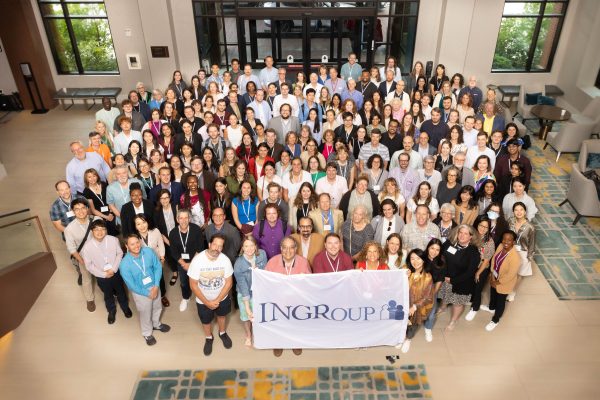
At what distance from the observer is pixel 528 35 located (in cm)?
1244

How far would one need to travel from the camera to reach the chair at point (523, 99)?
11.4 metres

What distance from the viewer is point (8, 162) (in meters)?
10.5

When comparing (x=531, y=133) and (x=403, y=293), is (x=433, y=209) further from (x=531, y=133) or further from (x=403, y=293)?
(x=531, y=133)

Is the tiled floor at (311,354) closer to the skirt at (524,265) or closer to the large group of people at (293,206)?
the large group of people at (293,206)

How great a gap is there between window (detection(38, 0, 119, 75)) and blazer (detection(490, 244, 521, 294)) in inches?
445

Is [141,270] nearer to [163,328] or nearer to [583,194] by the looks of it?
[163,328]

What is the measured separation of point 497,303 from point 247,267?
3161 mm

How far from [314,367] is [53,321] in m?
3.48

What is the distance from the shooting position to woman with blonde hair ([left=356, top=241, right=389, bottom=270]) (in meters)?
5.37

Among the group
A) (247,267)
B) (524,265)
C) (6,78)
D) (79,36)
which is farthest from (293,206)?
(6,78)

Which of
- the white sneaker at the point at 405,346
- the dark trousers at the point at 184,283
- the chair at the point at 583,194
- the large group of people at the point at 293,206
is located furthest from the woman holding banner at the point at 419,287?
the chair at the point at 583,194

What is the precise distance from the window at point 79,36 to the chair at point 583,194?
11.3 meters

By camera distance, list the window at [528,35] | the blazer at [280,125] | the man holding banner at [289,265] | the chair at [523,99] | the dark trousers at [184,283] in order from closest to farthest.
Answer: the man holding banner at [289,265] → the dark trousers at [184,283] → the blazer at [280,125] → the chair at [523,99] → the window at [528,35]

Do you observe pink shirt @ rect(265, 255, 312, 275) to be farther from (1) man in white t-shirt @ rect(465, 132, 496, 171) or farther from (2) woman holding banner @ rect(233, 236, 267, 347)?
(1) man in white t-shirt @ rect(465, 132, 496, 171)
